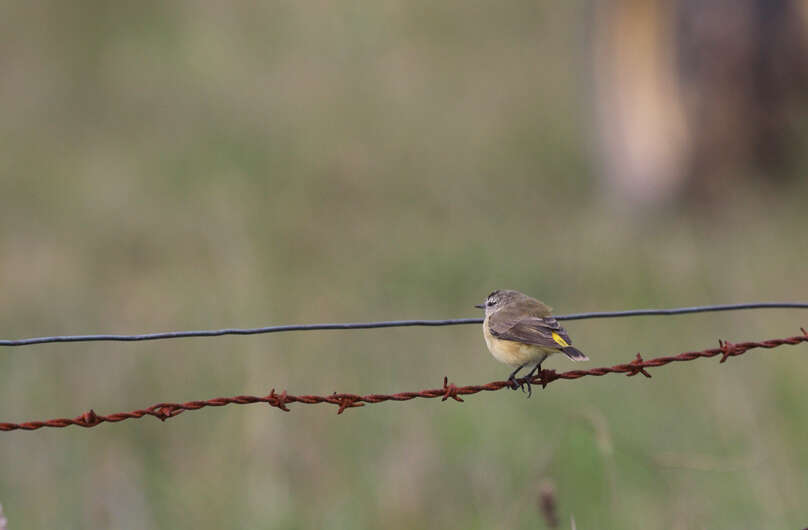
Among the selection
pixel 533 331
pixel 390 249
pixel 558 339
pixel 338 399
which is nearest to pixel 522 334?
pixel 533 331

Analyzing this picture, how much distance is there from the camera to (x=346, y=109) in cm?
1658

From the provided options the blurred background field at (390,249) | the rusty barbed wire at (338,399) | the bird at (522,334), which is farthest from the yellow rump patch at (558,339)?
the blurred background field at (390,249)

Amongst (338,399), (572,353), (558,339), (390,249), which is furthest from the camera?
(390,249)

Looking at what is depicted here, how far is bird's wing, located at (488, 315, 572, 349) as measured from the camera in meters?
5.32

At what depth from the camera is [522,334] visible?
5.38m

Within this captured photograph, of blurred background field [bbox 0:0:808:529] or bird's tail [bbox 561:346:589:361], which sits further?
blurred background field [bbox 0:0:808:529]

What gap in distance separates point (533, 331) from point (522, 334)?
6 cm

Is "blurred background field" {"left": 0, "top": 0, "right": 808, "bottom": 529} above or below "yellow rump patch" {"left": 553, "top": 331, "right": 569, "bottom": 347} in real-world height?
above

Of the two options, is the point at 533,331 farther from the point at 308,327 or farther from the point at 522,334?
the point at 308,327

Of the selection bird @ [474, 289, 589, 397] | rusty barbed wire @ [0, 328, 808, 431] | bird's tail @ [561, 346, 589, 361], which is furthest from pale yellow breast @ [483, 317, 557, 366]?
rusty barbed wire @ [0, 328, 808, 431]

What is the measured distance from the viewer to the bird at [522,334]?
5328mm

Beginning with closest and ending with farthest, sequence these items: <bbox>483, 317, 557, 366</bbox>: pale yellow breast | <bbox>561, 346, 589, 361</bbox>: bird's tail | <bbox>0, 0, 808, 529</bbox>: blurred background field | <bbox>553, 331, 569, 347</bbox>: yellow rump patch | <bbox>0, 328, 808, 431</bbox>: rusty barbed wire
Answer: <bbox>0, 328, 808, 431</bbox>: rusty barbed wire < <bbox>561, 346, 589, 361</bbox>: bird's tail < <bbox>553, 331, 569, 347</bbox>: yellow rump patch < <bbox>483, 317, 557, 366</bbox>: pale yellow breast < <bbox>0, 0, 808, 529</bbox>: blurred background field

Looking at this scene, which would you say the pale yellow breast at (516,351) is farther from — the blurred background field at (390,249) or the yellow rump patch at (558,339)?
the blurred background field at (390,249)

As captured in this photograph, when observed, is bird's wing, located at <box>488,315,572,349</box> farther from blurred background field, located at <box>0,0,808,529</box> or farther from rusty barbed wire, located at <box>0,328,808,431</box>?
blurred background field, located at <box>0,0,808,529</box>
